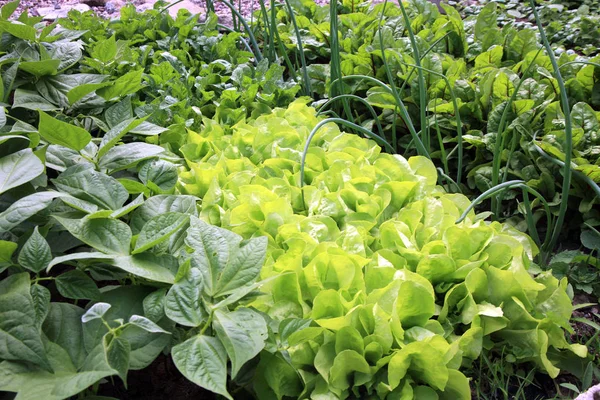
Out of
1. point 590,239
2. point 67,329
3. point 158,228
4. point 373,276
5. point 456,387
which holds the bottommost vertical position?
point 590,239

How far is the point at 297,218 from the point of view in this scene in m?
1.54

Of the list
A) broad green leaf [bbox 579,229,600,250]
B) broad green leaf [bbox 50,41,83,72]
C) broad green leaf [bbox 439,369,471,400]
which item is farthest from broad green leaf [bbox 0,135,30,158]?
broad green leaf [bbox 579,229,600,250]

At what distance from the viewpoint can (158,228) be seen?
113cm

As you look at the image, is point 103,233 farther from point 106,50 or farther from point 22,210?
point 106,50

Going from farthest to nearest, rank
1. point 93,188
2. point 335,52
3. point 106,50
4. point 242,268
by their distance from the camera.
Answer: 1. point 335,52
2. point 106,50
3. point 93,188
4. point 242,268

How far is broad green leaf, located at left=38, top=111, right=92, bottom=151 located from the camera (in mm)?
1307

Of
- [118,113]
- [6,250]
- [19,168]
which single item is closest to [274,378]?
[6,250]

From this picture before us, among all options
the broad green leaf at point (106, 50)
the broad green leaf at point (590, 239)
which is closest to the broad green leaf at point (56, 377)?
the broad green leaf at point (106, 50)

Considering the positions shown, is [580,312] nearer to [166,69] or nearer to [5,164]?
[5,164]

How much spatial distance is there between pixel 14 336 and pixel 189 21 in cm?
251

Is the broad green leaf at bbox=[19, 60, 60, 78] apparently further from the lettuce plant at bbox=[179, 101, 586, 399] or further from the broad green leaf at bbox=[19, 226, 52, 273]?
the broad green leaf at bbox=[19, 226, 52, 273]

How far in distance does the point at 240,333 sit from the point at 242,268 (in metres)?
0.16

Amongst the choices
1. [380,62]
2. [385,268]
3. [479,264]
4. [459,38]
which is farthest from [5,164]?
[459,38]

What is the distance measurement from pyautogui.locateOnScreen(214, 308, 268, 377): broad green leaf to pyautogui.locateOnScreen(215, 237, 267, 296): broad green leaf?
5cm
